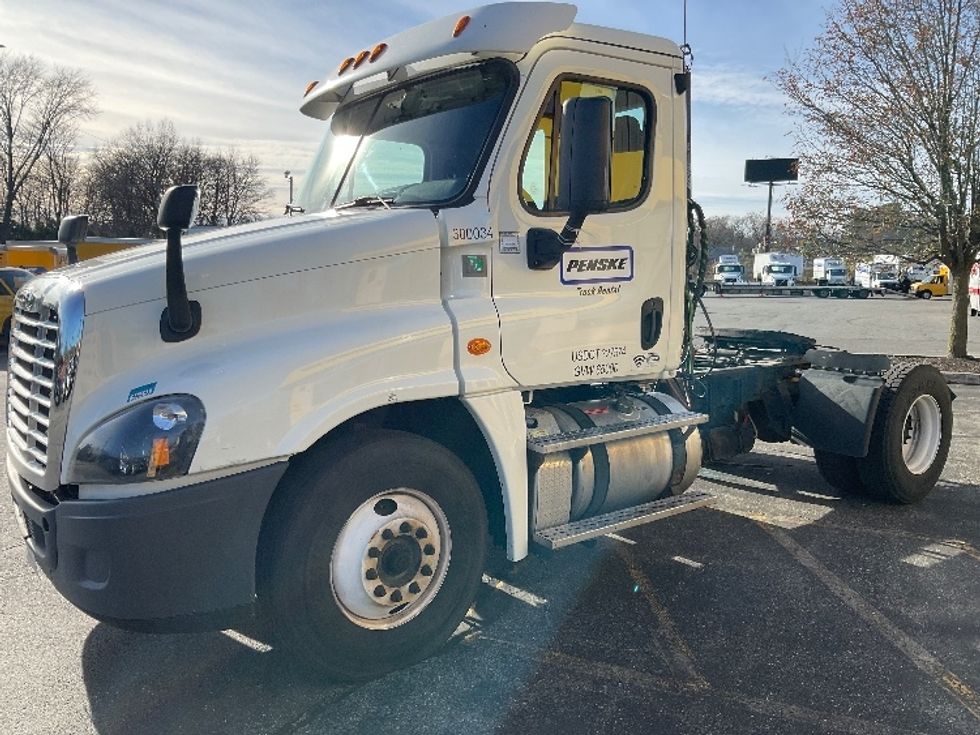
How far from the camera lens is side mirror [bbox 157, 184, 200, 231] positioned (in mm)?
2879

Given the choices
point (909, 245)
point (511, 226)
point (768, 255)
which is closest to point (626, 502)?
point (511, 226)

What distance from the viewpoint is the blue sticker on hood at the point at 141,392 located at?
288 centimetres

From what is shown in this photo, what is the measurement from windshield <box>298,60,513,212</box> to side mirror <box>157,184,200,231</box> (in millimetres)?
1071

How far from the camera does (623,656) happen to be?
3.69 metres

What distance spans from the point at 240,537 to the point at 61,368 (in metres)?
0.93

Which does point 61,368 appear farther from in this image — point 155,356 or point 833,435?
point 833,435

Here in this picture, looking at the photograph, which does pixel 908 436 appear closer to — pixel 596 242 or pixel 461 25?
pixel 596 242

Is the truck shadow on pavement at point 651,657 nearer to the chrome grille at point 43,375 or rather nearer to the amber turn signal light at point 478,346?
the chrome grille at point 43,375

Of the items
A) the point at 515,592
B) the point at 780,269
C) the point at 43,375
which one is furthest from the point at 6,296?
the point at 780,269

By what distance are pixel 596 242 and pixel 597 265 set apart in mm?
119

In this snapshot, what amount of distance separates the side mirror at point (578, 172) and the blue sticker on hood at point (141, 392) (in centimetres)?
179

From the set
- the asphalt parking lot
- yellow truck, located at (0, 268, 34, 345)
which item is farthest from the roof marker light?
yellow truck, located at (0, 268, 34, 345)

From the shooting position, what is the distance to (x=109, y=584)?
283 cm

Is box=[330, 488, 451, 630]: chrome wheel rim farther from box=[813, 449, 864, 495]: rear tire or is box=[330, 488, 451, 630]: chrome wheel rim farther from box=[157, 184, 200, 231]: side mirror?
box=[813, 449, 864, 495]: rear tire
